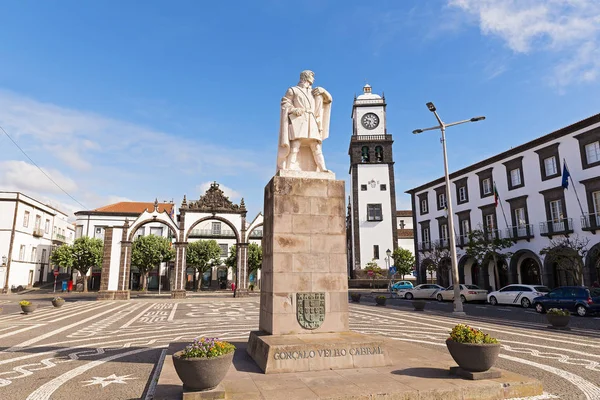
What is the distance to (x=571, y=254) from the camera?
23.0m

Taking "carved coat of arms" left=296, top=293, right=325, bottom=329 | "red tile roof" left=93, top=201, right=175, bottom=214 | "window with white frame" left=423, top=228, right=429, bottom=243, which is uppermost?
"red tile roof" left=93, top=201, right=175, bottom=214

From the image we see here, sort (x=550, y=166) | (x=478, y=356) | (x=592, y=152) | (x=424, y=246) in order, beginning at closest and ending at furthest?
(x=478, y=356)
(x=592, y=152)
(x=550, y=166)
(x=424, y=246)

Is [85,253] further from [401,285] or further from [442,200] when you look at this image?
[442,200]

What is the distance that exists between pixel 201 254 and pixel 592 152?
40.8 meters

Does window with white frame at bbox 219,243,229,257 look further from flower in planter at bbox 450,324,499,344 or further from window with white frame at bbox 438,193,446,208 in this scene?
flower in planter at bbox 450,324,499,344

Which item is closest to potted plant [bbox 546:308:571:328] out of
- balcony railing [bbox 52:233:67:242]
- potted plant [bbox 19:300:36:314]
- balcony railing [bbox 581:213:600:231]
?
balcony railing [bbox 581:213:600:231]

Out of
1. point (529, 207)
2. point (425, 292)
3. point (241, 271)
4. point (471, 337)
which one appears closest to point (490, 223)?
point (529, 207)

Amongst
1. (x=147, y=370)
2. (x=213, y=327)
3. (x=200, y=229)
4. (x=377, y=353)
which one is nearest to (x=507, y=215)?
(x=213, y=327)

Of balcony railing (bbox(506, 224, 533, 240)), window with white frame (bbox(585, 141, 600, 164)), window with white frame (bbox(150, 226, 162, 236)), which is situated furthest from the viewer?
window with white frame (bbox(150, 226, 162, 236))

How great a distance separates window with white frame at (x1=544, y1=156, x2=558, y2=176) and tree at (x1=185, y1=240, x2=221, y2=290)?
123 ft

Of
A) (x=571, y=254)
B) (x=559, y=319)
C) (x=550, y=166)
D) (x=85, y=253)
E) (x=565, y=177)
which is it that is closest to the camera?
(x=559, y=319)

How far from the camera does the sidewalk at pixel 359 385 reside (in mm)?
5035

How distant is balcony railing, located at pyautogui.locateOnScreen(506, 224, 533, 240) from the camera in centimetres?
2786

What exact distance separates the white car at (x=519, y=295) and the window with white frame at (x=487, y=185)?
36.8 feet
